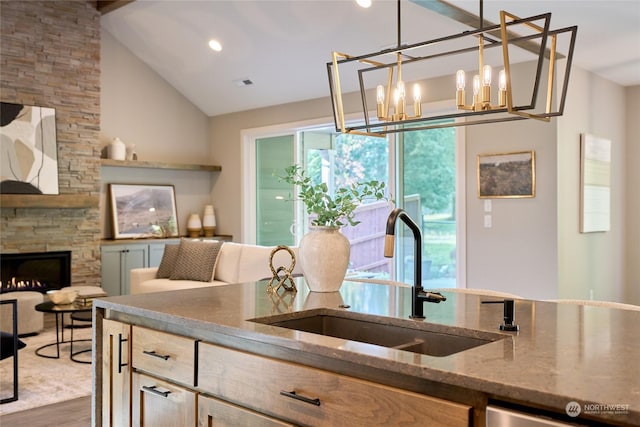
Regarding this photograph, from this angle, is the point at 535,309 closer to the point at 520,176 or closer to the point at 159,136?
the point at 520,176

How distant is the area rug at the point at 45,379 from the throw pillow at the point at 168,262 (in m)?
0.98

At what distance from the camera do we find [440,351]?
5.93 feet

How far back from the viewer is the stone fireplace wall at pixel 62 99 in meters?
6.30

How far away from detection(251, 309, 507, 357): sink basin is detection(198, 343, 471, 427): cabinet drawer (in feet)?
0.63

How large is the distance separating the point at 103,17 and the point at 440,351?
6428 millimetres

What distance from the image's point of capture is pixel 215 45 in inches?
258

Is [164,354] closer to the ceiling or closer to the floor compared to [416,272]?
closer to the floor

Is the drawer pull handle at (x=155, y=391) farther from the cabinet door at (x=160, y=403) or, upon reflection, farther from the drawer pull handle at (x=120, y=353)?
the drawer pull handle at (x=120, y=353)

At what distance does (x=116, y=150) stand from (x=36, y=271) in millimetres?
1630

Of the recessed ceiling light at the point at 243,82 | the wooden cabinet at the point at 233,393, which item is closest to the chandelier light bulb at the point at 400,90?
the wooden cabinet at the point at 233,393

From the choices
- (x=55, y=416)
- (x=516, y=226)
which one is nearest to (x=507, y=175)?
(x=516, y=226)

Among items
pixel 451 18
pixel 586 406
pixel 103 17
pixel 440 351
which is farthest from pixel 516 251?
pixel 103 17

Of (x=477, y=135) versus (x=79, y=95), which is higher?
(x=79, y=95)

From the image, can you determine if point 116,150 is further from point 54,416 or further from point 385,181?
point 54,416
